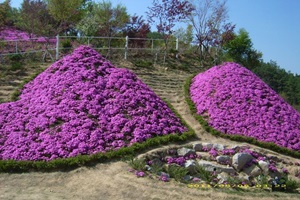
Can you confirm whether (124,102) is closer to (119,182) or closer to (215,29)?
(119,182)

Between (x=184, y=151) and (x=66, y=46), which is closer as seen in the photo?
(x=184, y=151)

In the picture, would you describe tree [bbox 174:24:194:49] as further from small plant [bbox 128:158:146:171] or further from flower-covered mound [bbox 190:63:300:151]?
small plant [bbox 128:158:146:171]

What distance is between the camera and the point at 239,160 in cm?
930

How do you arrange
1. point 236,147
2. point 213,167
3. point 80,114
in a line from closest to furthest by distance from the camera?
1. point 213,167
2. point 236,147
3. point 80,114

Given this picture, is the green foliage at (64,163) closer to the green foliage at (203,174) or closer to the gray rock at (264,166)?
the green foliage at (203,174)

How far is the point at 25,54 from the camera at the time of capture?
→ 16953 mm

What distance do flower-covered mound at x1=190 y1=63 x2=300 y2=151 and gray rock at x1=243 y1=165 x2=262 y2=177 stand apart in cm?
210

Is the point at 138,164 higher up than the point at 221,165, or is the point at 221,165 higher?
the point at 138,164

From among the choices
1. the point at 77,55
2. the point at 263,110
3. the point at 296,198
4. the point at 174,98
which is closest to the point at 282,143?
the point at 263,110

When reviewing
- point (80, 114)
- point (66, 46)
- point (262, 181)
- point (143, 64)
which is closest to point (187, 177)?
point (262, 181)

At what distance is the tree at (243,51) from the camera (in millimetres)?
27328

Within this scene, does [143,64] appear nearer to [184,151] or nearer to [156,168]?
[184,151]

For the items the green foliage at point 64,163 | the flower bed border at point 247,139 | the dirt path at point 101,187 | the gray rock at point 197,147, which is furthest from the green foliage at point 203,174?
the flower bed border at point 247,139

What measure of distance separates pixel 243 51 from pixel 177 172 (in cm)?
2073
